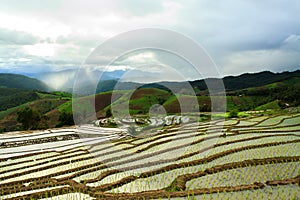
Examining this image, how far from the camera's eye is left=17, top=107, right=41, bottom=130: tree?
53400 millimetres

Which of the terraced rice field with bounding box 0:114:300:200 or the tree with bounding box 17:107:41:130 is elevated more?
the tree with bounding box 17:107:41:130

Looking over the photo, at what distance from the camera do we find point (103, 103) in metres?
108

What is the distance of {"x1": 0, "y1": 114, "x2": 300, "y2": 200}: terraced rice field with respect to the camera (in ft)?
32.2

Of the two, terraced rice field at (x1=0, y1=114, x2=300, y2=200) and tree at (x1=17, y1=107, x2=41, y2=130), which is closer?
terraced rice field at (x1=0, y1=114, x2=300, y2=200)

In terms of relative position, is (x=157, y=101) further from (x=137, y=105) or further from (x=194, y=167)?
(x=194, y=167)

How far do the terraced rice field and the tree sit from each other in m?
33.9

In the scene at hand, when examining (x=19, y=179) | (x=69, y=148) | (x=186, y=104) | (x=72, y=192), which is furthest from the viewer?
(x=186, y=104)

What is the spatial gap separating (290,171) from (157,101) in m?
87.1

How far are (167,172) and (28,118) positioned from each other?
4803 cm

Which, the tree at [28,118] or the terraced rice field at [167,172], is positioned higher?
the tree at [28,118]

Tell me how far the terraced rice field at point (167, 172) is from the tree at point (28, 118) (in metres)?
33.9

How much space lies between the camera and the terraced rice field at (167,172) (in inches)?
386

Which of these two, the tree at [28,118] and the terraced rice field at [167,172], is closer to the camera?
the terraced rice field at [167,172]

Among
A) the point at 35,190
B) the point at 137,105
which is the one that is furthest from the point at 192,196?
the point at 137,105
